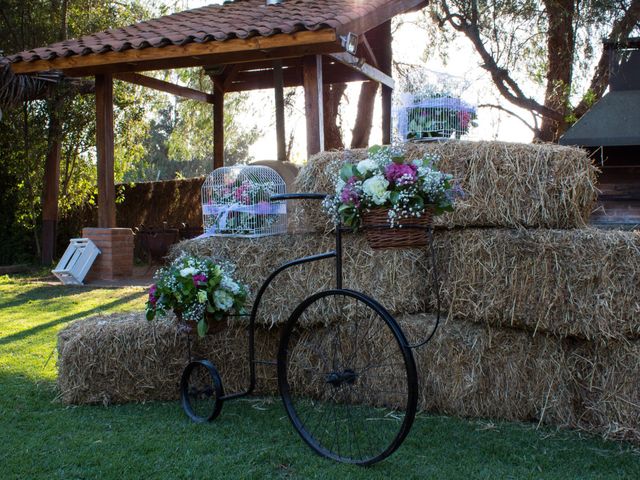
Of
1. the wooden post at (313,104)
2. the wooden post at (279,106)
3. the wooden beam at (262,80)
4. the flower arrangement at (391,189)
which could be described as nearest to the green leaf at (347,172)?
the flower arrangement at (391,189)

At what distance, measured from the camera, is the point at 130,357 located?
4.41 m

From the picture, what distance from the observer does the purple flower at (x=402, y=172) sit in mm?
3227

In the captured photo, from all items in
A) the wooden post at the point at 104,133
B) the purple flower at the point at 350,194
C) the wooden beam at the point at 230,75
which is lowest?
the purple flower at the point at 350,194

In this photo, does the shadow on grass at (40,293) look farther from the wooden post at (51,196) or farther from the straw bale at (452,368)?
the straw bale at (452,368)

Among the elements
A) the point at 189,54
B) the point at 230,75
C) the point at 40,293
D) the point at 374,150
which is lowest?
the point at 40,293

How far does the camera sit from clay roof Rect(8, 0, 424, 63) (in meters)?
7.47

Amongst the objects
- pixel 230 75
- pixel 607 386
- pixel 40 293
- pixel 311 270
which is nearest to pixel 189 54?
pixel 230 75

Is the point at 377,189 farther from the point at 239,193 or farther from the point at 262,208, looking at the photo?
the point at 239,193

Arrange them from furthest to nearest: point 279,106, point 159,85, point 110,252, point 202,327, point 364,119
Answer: point 364,119, point 159,85, point 279,106, point 110,252, point 202,327

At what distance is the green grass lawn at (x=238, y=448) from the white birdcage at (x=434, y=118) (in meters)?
1.77

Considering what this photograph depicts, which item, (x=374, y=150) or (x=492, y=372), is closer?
(x=374, y=150)

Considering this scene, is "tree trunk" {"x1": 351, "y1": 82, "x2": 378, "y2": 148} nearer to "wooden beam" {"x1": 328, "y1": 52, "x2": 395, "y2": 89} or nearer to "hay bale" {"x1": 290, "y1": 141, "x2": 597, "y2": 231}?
"wooden beam" {"x1": 328, "y1": 52, "x2": 395, "y2": 89}

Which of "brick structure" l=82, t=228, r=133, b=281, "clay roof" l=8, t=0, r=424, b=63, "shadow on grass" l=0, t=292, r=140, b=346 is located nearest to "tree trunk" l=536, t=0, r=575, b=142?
"clay roof" l=8, t=0, r=424, b=63

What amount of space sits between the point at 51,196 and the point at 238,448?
1026cm
